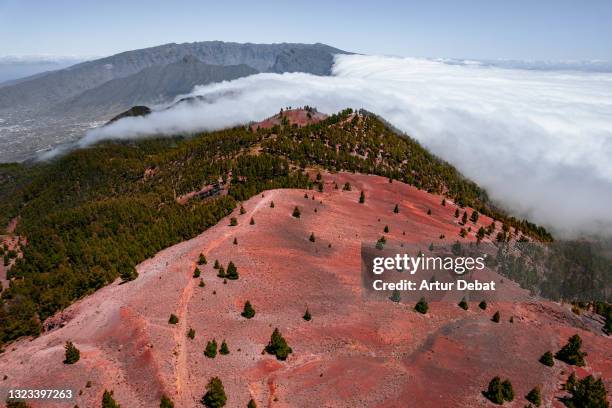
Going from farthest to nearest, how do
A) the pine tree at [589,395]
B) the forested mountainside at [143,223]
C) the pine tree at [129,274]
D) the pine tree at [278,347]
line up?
the forested mountainside at [143,223] < the pine tree at [129,274] < the pine tree at [278,347] < the pine tree at [589,395]

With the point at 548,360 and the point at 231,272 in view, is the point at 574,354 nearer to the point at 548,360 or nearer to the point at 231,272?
the point at 548,360

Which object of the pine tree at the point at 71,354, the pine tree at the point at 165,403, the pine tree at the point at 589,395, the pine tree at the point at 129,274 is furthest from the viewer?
the pine tree at the point at 129,274

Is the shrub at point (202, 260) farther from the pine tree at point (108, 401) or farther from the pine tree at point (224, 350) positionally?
the pine tree at point (108, 401)

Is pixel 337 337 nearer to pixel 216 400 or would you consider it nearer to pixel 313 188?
pixel 216 400

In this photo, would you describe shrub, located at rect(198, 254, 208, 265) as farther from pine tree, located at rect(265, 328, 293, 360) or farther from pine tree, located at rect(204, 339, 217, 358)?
pine tree, located at rect(265, 328, 293, 360)

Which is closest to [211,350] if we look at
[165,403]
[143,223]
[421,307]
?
[165,403]

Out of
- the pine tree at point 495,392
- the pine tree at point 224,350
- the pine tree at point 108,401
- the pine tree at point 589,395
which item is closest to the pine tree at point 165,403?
the pine tree at point 108,401

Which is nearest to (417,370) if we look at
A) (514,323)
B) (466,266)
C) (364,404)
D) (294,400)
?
(364,404)
